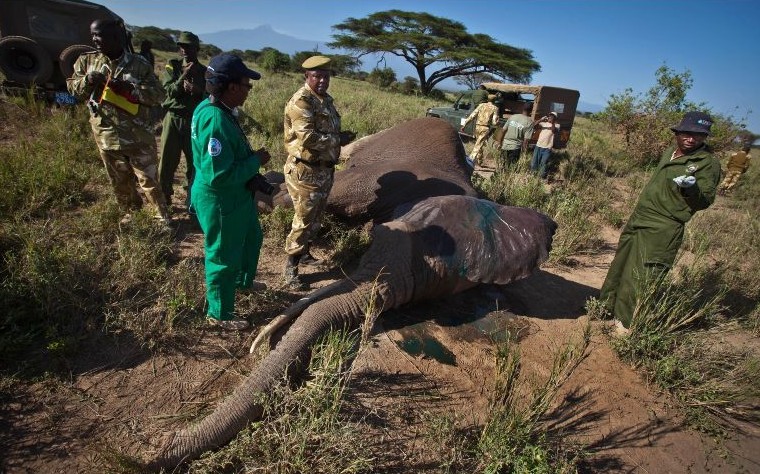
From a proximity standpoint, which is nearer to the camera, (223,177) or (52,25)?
(223,177)

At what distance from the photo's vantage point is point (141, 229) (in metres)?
3.55

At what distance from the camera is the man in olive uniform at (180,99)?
4148 mm

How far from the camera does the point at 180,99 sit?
4.20m

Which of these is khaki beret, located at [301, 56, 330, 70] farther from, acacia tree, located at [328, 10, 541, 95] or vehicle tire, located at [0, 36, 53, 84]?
acacia tree, located at [328, 10, 541, 95]

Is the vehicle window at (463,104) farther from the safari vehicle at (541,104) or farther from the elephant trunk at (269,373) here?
the elephant trunk at (269,373)

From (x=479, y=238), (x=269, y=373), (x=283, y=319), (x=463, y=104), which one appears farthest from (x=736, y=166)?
(x=269, y=373)

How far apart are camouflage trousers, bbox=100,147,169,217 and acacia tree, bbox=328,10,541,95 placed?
24059mm

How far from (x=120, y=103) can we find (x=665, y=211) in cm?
466

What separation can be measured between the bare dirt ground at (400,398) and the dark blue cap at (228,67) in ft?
5.49

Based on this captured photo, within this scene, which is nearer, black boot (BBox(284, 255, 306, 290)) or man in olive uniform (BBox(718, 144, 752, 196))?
black boot (BBox(284, 255, 306, 290))

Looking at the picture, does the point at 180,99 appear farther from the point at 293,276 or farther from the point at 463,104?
the point at 463,104

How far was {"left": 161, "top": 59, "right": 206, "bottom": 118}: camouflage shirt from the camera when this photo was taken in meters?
4.14

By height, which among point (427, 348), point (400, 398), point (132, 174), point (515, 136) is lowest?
point (400, 398)

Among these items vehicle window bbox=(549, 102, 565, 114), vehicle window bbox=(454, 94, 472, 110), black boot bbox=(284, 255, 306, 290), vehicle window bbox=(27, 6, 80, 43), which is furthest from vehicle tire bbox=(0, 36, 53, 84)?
vehicle window bbox=(549, 102, 565, 114)
